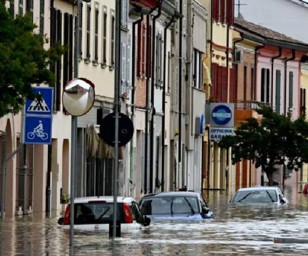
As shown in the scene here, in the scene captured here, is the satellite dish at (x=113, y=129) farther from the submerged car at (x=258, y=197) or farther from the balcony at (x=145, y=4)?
the balcony at (x=145, y=4)

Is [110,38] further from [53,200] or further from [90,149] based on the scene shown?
[53,200]

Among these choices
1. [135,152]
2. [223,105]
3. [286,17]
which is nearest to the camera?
[135,152]

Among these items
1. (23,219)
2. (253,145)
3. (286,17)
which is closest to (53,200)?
(23,219)

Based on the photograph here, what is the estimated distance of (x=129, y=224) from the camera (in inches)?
1310

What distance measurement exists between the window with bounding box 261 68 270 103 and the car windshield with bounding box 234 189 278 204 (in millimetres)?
42877

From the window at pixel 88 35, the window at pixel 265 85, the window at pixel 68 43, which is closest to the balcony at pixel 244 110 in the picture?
the window at pixel 265 85

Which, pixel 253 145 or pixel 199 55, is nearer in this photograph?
pixel 253 145

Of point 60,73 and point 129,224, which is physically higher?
point 60,73

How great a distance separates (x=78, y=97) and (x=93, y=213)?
34.3 ft

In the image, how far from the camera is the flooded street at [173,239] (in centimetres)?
2888

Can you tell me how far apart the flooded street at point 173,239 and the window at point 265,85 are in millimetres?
54217

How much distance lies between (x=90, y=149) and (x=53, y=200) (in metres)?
5.78

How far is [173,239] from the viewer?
32.4 metres

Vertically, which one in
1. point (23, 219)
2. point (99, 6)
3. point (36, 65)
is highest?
point (99, 6)
